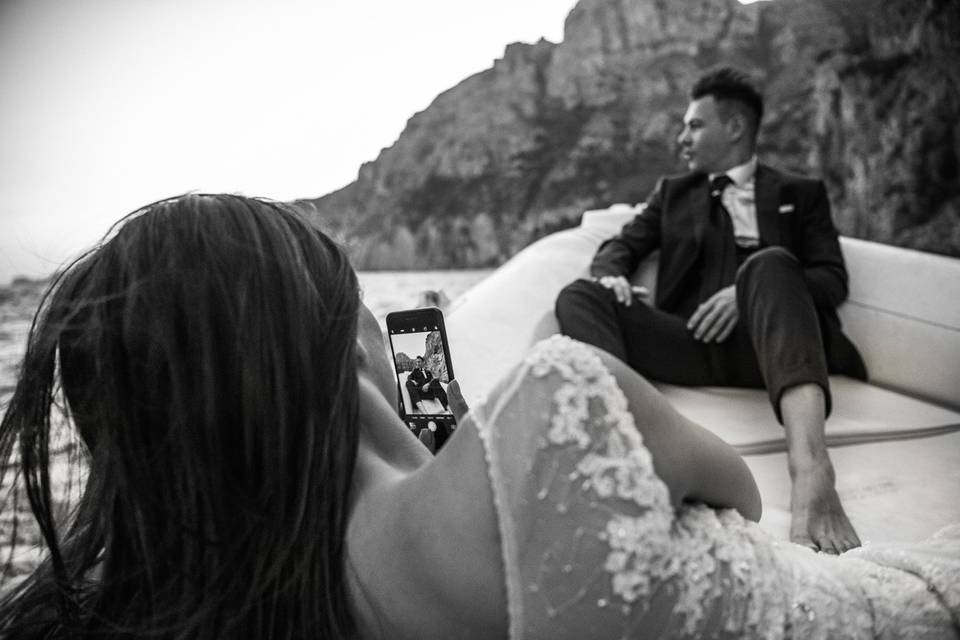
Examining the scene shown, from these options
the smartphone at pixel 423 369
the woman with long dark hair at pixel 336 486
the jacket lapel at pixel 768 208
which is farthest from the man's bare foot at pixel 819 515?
the jacket lapel at pixel 768 208

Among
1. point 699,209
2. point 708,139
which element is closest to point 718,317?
point 699,209

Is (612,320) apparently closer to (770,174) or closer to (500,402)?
(770,174)

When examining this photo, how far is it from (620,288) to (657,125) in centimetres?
977

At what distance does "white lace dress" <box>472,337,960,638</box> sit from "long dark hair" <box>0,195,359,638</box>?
0.43ft

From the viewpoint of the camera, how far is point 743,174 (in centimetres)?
175

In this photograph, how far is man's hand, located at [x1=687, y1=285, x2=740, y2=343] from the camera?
1351 millimetres

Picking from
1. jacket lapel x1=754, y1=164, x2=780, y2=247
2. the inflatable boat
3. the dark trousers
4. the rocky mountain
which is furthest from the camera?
the rocky mountain

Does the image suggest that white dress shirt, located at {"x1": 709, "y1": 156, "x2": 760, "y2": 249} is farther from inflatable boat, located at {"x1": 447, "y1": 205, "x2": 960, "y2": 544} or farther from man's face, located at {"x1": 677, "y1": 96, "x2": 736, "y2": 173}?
inflatable boat, located at {"x1": 447, "y1": 205, "x2": 960, "y2": 544}

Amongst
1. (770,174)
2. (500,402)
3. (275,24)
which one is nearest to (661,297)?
(770,174)

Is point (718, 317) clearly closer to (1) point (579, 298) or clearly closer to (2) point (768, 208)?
(1) point (579, 298)

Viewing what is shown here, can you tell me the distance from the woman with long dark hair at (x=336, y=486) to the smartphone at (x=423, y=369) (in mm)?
239

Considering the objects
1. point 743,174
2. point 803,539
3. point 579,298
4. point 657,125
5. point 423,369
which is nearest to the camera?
point 423,369

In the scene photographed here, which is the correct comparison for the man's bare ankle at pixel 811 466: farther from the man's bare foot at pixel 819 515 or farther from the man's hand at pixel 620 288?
the man's hand at pixel 620 288

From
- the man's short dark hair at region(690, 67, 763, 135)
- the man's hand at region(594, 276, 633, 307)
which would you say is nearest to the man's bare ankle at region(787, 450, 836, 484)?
the man's hand at region(594, 276, 633, 307)
